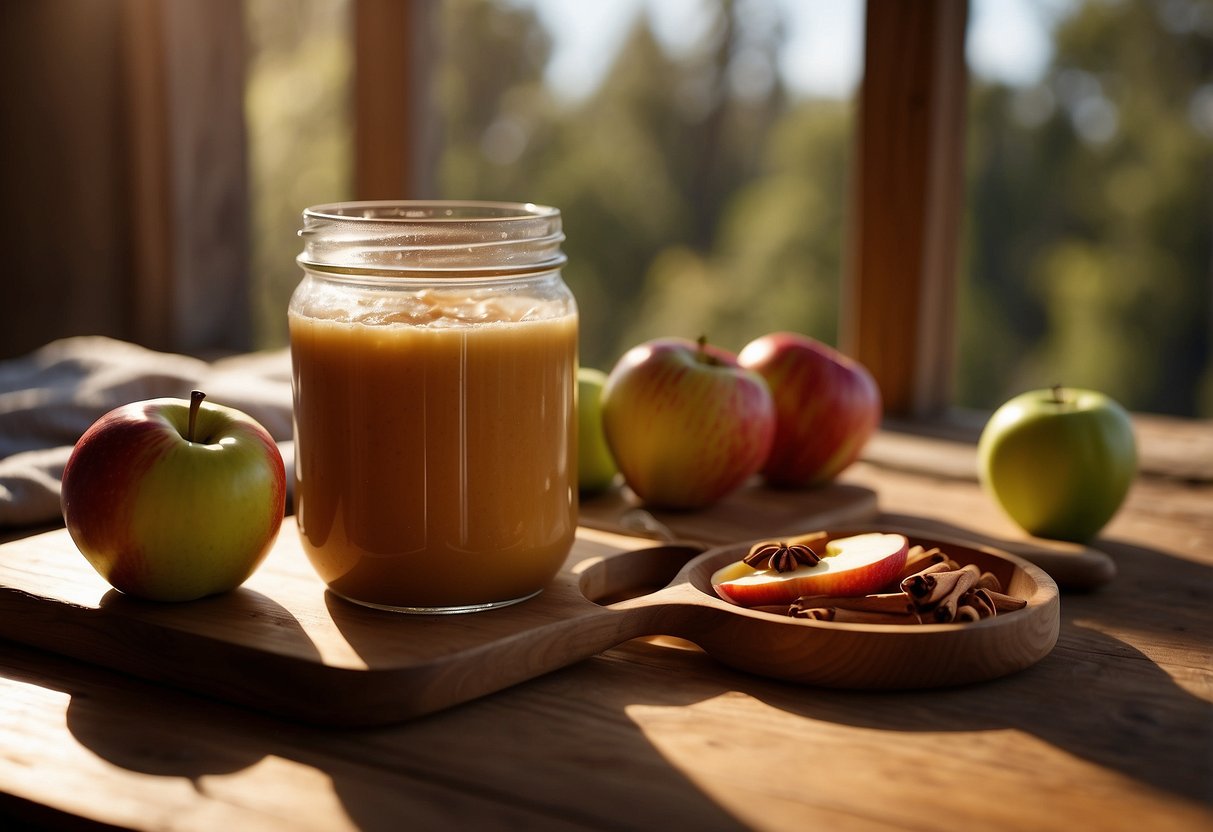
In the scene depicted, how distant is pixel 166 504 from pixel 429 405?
19 centimetres

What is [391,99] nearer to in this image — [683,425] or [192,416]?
[683,425]

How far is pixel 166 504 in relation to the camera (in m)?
0.84

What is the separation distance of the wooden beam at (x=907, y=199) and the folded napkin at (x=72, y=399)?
81 cm

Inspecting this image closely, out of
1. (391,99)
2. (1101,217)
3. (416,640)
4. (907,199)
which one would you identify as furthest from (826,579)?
(1101,217)

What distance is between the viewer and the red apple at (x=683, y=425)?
1.17 m

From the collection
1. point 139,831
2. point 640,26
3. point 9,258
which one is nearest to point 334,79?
point 640,26

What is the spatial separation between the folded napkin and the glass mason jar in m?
0.35

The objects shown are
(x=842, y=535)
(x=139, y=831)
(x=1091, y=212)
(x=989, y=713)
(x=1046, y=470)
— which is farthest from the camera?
(x=1091, y=212)

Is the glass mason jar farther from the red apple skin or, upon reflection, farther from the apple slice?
the red apple skin

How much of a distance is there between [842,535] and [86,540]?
59cm

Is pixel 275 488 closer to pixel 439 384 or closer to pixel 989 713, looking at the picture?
pixel 439 384

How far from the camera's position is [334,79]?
18.4 feet

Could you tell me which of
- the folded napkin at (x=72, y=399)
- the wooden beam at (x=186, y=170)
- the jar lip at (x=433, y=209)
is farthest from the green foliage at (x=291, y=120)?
the jar lip at (x=433, y=209)

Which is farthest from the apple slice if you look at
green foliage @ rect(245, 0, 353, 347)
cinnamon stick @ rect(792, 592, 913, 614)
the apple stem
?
green foliage @ rect(245, 0, 353, 347)
